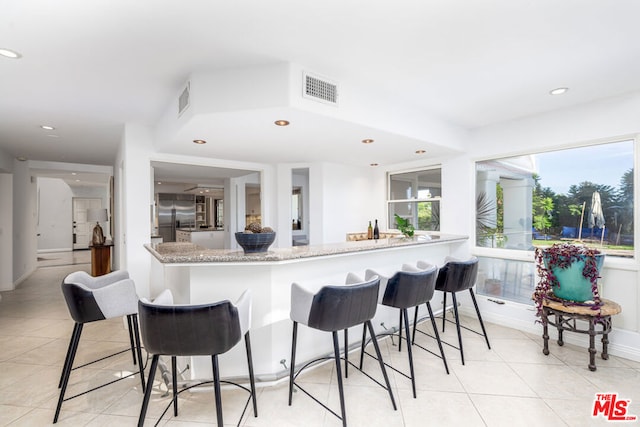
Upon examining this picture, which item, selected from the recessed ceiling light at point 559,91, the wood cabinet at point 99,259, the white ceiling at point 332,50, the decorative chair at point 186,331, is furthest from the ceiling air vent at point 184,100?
the wood cabinet at point 99,259

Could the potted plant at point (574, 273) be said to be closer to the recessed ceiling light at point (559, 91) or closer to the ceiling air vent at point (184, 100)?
the recessed ceiling light at point (559, 91)

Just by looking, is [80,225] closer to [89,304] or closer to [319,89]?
[89,304]

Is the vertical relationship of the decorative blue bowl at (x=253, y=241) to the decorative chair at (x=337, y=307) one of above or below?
above

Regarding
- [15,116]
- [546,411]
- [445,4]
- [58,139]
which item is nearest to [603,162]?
[546,411]

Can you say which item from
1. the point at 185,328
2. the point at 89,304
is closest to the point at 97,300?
the point at 89,304

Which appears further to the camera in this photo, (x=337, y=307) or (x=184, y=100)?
(x=184, y=100)

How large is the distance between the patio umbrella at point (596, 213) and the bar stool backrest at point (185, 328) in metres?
3.63

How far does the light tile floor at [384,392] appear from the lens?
1.97 meters

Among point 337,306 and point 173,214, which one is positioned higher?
point 173,214

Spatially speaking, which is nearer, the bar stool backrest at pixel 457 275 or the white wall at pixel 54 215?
the bar stool backrest at pixel 457 275

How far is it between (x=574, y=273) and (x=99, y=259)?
7.20 metres

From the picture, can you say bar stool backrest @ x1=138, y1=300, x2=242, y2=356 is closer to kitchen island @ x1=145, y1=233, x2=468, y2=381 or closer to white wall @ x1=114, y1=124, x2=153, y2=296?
kitchen island @ x1=145, y1=233, x2=468, y2=381

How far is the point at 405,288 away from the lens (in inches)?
89.4

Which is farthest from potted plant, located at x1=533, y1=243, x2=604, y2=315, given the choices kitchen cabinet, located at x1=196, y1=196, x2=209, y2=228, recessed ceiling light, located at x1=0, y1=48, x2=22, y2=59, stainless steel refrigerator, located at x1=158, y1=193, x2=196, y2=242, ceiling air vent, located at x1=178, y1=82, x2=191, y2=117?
kitchen cabinet, located at x1=196, y1=196, x2=209, y2=228
